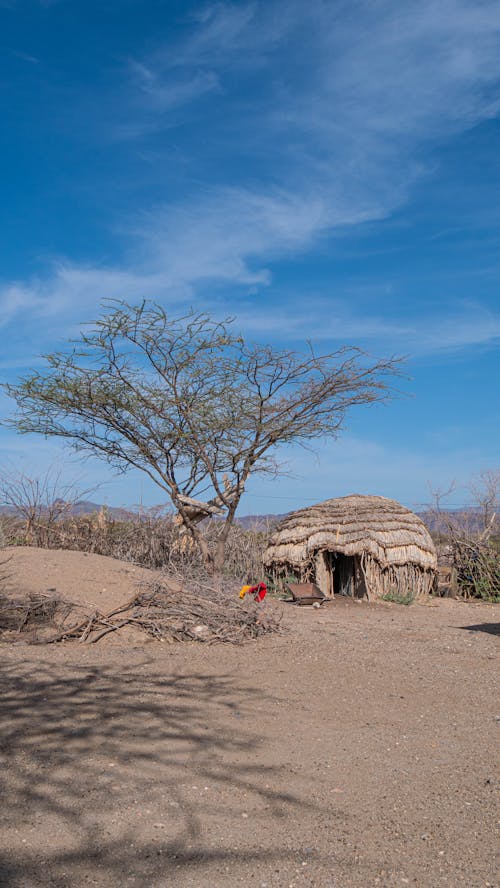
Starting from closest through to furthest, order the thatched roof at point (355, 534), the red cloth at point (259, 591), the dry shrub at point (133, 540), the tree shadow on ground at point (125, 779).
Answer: the tree shadow on ground at point (125, 779), the red cloth at point (259, 591), the dry shrub at point (133, 540), the thatched roof at point (355, 534)

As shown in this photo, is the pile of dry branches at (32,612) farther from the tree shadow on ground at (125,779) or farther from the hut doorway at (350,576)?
the hut doorway at (350,576)

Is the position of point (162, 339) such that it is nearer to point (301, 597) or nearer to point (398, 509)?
point (301, 597)

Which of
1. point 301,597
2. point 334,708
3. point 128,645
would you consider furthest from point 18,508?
point 334,708

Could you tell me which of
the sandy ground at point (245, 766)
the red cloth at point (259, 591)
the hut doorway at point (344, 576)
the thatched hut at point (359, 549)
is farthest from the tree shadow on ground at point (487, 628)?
the red cloth at point (259, 591)

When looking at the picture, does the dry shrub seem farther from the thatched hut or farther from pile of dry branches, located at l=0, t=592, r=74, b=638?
pile of dry branches, located at l=0, t=592, r=74, b=638

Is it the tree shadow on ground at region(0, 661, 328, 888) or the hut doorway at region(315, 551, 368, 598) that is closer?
the tree shadow on ground at region(0, 661, 328, 888)

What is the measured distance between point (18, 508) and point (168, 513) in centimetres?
242

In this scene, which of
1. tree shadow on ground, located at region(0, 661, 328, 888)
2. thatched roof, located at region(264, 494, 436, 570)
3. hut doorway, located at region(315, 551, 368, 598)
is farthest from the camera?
hut doorway, located at region(315, 551, 368, 598)

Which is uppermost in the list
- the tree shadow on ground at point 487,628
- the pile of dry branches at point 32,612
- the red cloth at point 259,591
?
the red cloth at point 259,591

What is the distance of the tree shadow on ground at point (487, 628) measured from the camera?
8554mm

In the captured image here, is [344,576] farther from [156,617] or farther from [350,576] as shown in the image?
[156,617]

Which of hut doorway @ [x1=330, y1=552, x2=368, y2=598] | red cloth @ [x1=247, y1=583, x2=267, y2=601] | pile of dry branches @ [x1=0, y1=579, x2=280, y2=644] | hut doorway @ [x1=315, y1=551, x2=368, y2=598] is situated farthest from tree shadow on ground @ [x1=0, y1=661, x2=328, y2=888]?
hut doorway @ [x1=330, y1=552, x2=368, y2=598]

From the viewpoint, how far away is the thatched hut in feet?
38.1

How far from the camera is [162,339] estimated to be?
10.4 m
